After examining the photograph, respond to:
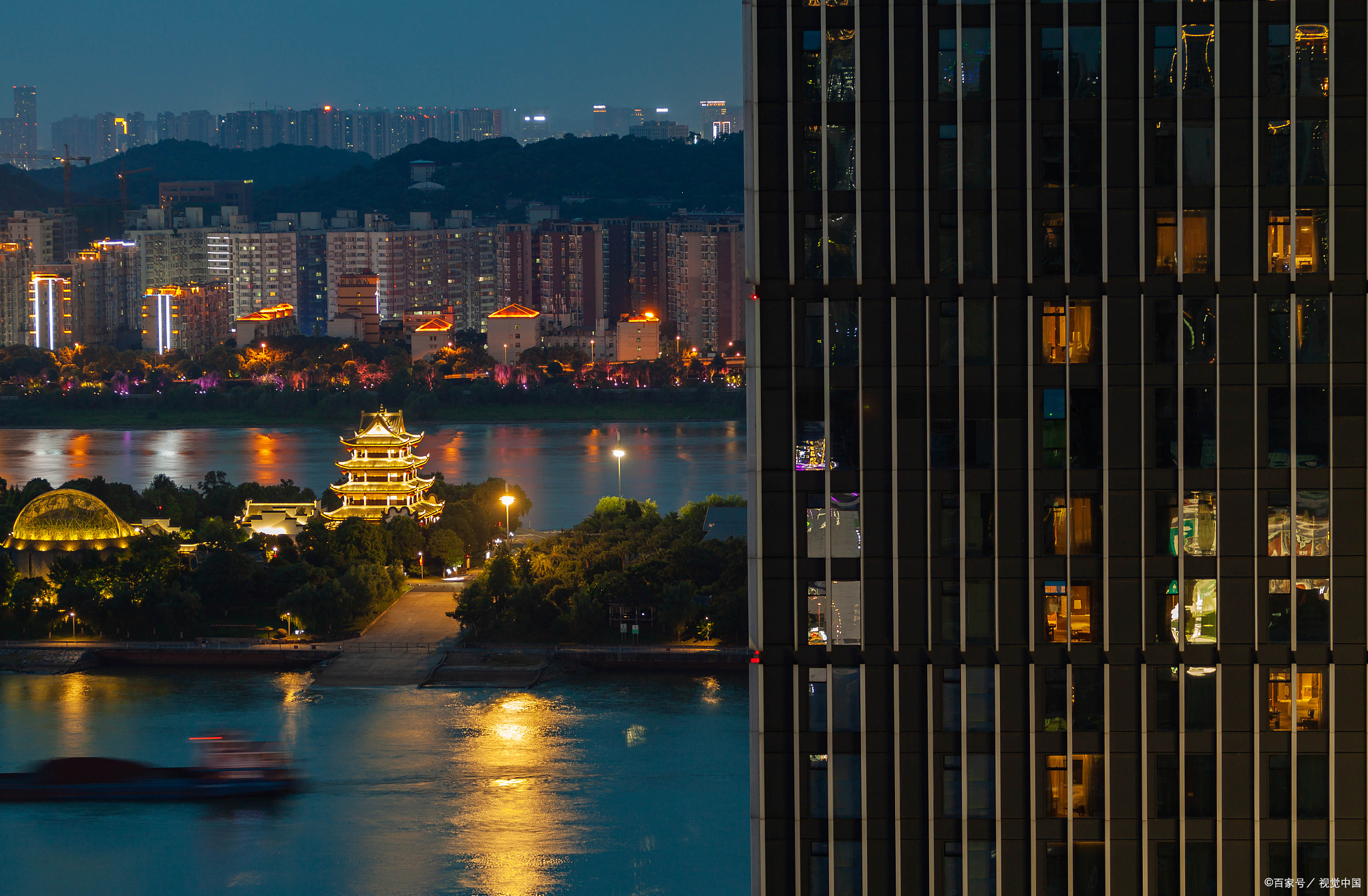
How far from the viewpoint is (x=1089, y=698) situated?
644 cm

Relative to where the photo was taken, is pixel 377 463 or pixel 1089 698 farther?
pixel 377 463

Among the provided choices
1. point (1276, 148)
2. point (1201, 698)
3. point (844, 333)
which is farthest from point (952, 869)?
point (1276, 148)

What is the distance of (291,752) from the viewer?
14805mm

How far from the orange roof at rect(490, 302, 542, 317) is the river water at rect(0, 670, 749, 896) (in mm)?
35383

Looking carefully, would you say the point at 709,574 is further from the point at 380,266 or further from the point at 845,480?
the point at 380,266

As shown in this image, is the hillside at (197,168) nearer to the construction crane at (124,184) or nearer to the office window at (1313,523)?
the construction crane at (124,184)

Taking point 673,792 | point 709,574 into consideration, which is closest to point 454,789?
point 673,792

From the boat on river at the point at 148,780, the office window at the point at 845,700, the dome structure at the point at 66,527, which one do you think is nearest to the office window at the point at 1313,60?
the office window at the point at 845,700

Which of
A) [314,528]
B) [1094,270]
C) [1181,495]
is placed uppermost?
[1094,270]

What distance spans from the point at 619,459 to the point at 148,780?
2051 cm

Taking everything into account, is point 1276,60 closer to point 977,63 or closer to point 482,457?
point 977,63

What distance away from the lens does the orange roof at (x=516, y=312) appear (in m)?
52.7

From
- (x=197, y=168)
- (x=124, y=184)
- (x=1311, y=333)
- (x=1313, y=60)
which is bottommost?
(x=1311, y=333)

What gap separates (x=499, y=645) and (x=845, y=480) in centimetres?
1214
